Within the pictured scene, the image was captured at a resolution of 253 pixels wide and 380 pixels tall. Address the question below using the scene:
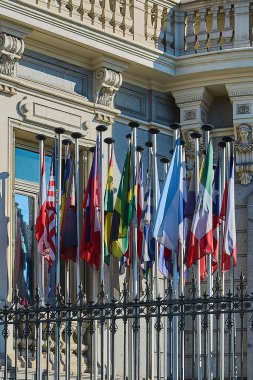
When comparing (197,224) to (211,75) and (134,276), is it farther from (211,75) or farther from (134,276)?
(211,75)

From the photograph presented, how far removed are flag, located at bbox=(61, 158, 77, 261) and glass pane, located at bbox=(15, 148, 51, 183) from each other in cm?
74

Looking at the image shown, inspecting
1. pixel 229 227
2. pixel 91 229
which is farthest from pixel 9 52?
pixel 229 227

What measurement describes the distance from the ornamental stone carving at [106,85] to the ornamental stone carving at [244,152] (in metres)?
1.90

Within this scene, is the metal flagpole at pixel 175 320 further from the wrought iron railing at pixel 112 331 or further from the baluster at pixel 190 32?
the baluster at pixel 190 32

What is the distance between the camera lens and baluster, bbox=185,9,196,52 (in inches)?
867

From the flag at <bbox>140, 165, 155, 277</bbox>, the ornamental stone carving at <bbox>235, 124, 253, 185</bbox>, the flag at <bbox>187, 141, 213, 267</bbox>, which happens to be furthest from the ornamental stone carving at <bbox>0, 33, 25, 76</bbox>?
the ornamental stone carving at <bbox>235, 124, 253, 185</bbox>

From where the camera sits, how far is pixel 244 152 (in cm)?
2150

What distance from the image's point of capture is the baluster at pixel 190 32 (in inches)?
867

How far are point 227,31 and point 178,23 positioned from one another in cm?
82

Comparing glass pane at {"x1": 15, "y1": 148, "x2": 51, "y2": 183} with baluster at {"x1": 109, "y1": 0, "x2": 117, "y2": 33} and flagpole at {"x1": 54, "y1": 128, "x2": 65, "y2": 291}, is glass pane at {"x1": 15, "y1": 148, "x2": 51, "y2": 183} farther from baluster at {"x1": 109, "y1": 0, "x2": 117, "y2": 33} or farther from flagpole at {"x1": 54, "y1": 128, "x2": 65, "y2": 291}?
baluster at {"x1": 109, "y1": 0, "x2": 117, "y2": 33}

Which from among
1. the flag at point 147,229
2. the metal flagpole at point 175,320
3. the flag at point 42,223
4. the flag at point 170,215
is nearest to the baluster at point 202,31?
the metal flagpole at point 175,320

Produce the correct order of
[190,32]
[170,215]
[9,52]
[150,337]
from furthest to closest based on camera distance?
[190,32]
[9,52]
[170,215]
[150,337]

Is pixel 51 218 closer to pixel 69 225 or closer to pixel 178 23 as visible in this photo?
pixel 69 225

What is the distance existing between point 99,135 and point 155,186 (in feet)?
3.32
